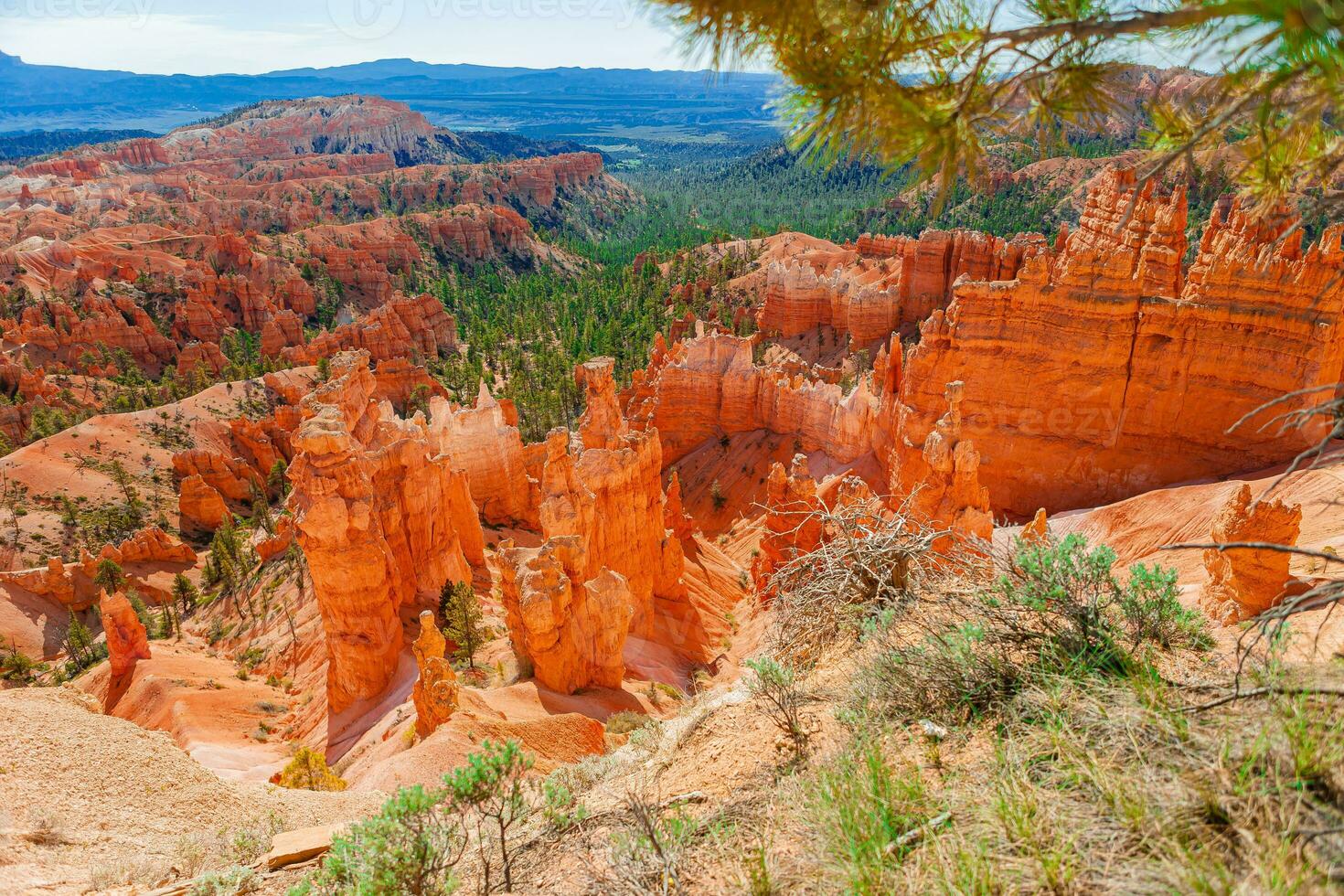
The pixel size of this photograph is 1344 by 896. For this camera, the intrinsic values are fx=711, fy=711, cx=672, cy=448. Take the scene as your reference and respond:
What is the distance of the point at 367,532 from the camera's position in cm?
1616

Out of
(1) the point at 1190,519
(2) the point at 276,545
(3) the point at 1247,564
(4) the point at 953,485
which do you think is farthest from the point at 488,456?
(3) the point at 1247,564

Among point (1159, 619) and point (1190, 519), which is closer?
point (1159, 619)

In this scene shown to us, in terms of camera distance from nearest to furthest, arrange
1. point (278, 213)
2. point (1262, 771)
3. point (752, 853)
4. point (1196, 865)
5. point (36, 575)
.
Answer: point (1196, 865) → point (1262, 771) → point (752, 853) → point (36, 575) → point (278, 213)

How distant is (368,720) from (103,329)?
189 ft

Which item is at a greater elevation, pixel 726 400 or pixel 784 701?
pixel 784 701

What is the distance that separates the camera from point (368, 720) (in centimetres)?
1597

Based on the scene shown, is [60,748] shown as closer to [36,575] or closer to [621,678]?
[621,678]

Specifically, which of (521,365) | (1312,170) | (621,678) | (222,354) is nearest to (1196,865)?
(1312,170)

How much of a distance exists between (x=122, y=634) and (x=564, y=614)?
14223 millimetres

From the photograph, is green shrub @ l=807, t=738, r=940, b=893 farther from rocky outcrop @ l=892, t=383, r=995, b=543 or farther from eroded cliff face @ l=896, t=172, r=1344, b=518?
eroded cliff face @ l=896, t=172, r=1344, b=518

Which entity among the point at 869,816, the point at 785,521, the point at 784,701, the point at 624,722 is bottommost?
the point at 624,722

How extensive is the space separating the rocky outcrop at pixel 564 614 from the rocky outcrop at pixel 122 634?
1211 cm

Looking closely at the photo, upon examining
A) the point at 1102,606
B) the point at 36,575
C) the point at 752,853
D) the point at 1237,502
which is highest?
the point at 1102,606

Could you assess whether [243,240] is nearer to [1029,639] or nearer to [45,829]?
[45,829]
